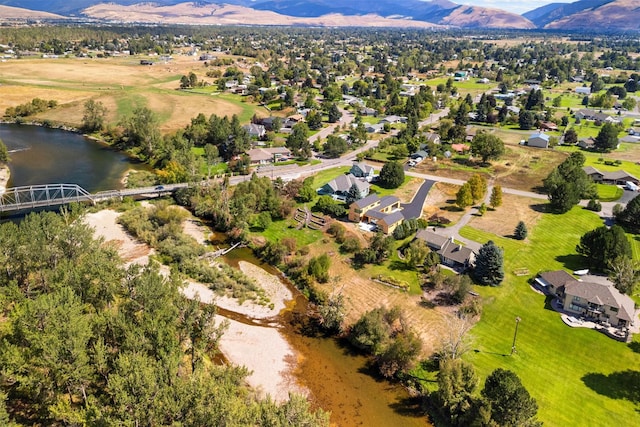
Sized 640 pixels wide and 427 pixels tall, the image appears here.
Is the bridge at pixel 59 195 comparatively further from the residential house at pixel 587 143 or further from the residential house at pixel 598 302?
the residential house at pixel 587 143

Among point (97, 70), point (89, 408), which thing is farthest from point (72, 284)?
point (97, 70)

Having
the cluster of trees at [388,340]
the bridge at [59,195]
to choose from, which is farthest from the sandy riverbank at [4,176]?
the cluster of trees at [388,340]

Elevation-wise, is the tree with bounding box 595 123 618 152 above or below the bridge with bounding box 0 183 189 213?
above

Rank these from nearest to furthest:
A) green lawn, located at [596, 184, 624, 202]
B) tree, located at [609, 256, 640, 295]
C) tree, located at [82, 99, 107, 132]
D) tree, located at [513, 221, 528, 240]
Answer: tree, located at [609, 256, 640, 295]
tree, located at [513, 221, 528, 240]
green lawn, located at [596, 184, 624, 202]
tree, located at [82, 99, 107, 132]

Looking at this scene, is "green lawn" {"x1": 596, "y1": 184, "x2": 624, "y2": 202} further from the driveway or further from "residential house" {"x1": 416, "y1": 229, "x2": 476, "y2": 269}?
"residential house" {"x1": 416, "y1": 229, "x2": 476, "y2": 269}

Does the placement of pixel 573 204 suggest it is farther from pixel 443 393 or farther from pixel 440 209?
pixel 443 393

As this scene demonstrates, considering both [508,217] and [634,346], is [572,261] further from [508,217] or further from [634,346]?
[634,346]

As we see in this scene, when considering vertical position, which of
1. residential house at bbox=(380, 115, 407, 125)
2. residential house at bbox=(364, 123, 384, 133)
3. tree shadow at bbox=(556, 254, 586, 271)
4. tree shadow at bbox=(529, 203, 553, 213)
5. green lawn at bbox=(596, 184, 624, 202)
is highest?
residential house at bbox=(380, 115, 407, 125)

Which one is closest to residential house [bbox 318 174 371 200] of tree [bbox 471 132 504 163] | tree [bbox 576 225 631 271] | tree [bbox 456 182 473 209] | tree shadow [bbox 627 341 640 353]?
tree [bbox 456 182 473 209]
